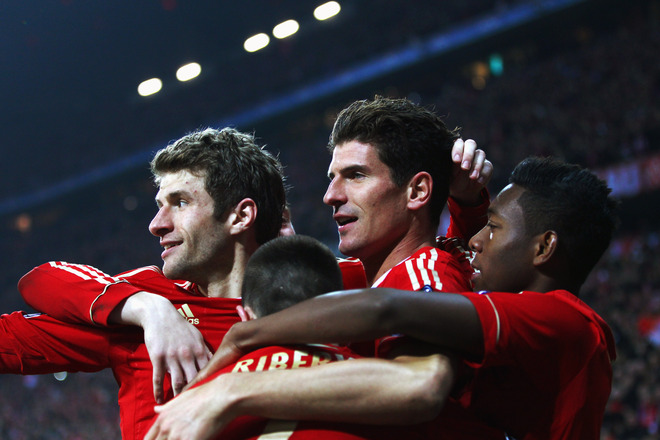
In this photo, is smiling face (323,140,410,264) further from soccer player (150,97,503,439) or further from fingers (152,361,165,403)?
fingers (152,361,165,403)

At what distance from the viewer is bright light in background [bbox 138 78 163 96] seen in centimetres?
2330

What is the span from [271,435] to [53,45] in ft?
62.8

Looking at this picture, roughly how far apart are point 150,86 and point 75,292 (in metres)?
22.0

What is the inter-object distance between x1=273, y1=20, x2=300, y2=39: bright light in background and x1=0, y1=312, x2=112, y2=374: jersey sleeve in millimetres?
20398

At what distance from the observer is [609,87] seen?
15766 mm

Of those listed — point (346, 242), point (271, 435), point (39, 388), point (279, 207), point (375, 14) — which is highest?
point (375, 14)

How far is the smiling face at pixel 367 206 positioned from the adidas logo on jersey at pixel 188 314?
2.22 ft

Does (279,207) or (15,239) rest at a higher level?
(15,239)

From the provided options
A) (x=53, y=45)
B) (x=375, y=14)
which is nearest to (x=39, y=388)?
(x=53, y=45)

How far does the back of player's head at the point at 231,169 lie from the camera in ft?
10.1

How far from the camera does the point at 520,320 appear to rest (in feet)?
6.67

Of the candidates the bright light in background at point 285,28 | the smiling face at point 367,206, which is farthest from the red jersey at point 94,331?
the bright light in background at point 285,28

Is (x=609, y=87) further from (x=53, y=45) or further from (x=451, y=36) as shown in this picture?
(x=53, y=45)

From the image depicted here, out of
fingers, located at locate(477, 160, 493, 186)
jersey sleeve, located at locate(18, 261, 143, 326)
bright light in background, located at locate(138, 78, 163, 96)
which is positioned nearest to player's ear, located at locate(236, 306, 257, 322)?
jersey sleeve, located at locate(18, 261, 143, 326)
